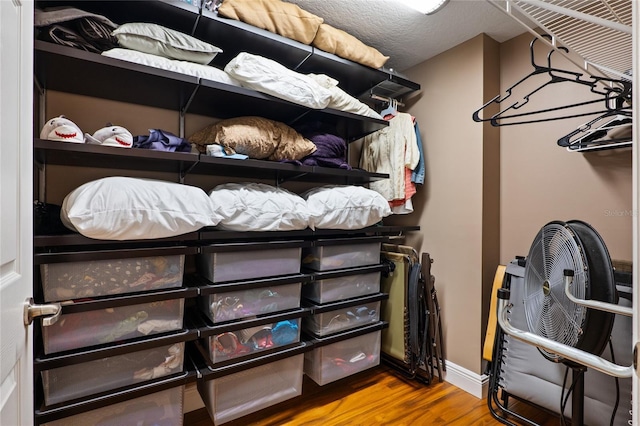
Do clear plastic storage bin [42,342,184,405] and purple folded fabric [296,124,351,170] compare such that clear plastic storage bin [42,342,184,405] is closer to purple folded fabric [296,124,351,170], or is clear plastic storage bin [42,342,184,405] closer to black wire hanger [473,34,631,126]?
purple folded fabric [296,124,351,170]

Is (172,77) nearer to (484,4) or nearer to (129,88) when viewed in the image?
(129,88)

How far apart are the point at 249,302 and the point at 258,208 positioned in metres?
0.47

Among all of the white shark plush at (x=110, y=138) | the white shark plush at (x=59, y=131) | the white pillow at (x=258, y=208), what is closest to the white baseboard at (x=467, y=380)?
the white pillow at (x=258, y=208)

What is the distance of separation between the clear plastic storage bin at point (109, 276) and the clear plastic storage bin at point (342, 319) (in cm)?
82

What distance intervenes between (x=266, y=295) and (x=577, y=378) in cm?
139

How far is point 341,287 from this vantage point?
1.94m

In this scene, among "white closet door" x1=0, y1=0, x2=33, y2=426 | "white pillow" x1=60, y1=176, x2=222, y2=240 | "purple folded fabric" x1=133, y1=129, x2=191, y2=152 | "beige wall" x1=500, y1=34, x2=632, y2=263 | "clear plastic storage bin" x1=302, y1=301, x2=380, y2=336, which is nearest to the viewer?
"white closet door" x1=0, y1=0, x2=33, y2=426

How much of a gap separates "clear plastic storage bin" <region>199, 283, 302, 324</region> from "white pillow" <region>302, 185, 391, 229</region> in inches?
15.5

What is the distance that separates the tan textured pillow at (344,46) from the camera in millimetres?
1811

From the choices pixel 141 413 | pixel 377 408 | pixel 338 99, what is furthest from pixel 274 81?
pixel 377 408

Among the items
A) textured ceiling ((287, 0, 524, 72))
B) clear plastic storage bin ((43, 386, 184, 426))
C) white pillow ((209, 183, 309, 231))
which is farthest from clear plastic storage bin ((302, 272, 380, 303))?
textured ceiling ((287, 0, 524, 72))

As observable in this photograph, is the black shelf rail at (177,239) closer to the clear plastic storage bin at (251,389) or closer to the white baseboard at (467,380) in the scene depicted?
the clear plastic storage bin at (251,389)

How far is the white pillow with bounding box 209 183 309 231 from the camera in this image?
59.7 inches

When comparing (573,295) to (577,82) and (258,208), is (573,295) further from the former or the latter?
(258,208)
